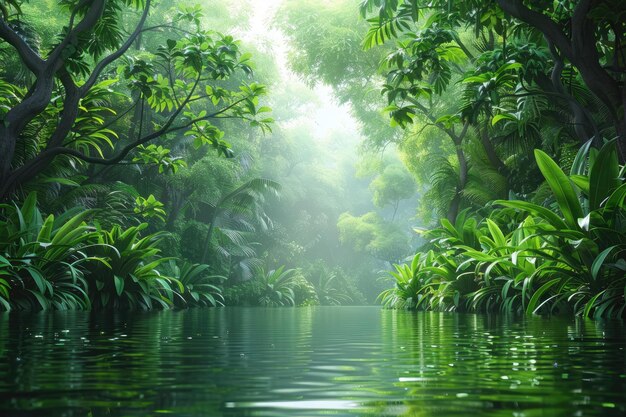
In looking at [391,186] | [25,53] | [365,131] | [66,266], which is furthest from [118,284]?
[391,186]

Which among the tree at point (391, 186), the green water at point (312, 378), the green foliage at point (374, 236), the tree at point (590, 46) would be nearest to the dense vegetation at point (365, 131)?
the tree at point (590, 46)

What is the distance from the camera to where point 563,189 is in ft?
17.6

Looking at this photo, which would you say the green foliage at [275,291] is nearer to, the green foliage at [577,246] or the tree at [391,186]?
the tree at [391,186]

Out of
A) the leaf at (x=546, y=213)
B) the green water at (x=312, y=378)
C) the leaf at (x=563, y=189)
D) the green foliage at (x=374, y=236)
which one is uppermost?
the green foliage at (x=374, y=236)

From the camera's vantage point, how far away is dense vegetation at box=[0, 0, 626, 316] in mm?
5750

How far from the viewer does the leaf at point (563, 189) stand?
5.33 meters

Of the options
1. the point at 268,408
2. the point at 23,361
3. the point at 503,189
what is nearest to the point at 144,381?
the point at 268,408

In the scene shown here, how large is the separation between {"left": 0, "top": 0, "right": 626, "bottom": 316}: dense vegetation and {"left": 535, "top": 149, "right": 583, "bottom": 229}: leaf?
0.06ft

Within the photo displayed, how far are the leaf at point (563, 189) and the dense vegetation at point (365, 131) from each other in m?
0.02

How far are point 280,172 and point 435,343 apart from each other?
1200 inches

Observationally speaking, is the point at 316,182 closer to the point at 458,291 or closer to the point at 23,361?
the point at 458,291

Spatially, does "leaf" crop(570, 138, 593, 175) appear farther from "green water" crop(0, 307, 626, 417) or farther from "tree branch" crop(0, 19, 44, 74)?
"tree branch" crop(0, 19, 44, 74)

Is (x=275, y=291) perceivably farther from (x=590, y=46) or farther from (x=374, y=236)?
(x=590, y=46)

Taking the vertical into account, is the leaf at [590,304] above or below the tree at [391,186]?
below
